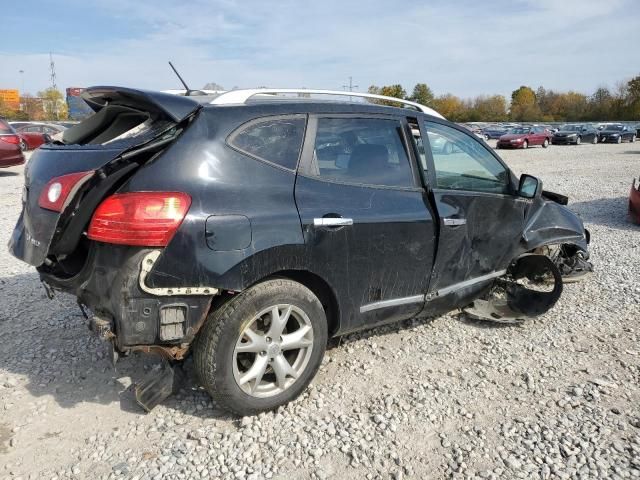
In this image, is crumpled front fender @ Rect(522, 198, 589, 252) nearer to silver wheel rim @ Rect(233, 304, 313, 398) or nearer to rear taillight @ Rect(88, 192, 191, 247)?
silver wheel rim @ Rect(233, 304, 313, 398)

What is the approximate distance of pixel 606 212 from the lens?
30.8ft

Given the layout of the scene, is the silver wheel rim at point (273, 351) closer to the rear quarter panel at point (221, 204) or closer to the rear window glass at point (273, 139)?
the rear quarter panel at point (221, 204)

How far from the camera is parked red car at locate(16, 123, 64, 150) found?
68.1 feet

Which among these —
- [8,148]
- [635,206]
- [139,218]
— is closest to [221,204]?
[139,218]

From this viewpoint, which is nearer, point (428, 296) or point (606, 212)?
point (428, 296)

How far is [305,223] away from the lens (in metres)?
2.74

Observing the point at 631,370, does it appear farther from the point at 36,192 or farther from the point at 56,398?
the point at 36,192

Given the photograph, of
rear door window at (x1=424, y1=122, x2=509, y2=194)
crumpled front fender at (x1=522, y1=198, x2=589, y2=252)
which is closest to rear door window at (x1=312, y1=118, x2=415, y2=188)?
rear door window at (x1=424, y1=122, x2=509, y2=194)

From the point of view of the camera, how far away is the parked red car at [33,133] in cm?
2076

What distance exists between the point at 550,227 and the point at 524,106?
97018 millimetres

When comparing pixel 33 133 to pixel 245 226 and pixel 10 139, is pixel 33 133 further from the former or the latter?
pixel 245 226

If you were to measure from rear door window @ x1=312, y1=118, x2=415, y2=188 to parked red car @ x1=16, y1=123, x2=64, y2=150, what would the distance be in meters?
20.5

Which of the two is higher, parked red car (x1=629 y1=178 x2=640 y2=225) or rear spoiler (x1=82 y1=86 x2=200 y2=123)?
rear spoiler (x1=82 y1=86 x2=200 y2=123)

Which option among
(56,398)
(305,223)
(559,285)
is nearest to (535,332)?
(559,285)
